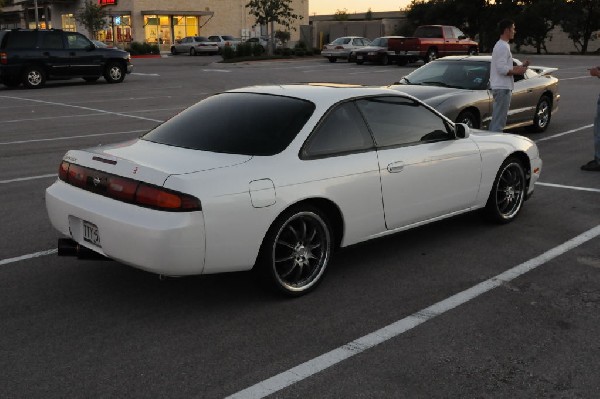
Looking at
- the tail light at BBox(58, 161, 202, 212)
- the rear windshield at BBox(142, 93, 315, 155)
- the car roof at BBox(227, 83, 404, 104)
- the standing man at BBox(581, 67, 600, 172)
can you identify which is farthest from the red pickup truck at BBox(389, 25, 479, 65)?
the tail light at BBox(58, 161, 202, 212)

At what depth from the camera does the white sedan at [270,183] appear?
13.4 feet

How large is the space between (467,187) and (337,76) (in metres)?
22.9

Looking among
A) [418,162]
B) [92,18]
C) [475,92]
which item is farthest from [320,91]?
[92,18]

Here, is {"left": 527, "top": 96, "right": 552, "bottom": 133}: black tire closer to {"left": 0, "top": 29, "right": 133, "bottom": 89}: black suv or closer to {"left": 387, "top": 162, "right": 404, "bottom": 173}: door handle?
{"left": 387, "top": 162, "right": 404, "bottom": 173}: door handle

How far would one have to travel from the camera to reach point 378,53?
116 ft

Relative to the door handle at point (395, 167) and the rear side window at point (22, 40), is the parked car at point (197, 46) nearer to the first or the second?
the rear side window at point (22, 40)

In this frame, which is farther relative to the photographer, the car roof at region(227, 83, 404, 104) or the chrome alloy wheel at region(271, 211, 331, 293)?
the car roof at region(227, 83, 404, 104)

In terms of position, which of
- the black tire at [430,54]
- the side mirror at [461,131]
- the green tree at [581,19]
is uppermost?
the green tree at [581,19]

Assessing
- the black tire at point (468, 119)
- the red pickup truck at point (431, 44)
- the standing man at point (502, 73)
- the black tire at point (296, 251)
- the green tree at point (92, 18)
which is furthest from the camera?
the green tree at point (92, 18)

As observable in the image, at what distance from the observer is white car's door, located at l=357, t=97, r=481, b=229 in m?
5.19

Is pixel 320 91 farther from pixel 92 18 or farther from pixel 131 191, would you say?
pixel 92 18

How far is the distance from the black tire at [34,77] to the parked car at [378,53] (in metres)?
18.2

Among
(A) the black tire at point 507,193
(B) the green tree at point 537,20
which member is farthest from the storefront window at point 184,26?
(A) the black tire at point 507,193

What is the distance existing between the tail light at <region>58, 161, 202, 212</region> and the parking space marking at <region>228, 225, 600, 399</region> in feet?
3.75
